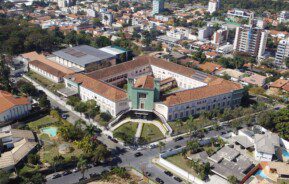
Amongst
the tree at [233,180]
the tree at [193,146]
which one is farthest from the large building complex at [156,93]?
the tree at [233,180]

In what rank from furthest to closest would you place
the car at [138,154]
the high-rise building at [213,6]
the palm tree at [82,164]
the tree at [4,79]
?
the high-rise building at [213,6] → the tree at [4,79] → the car at [138,154] → the palm tree at [82,164]

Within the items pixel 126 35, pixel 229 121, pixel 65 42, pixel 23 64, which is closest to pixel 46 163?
pixel 229 121

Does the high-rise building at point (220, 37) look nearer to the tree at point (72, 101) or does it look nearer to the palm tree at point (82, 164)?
the tree at point (72, 101)

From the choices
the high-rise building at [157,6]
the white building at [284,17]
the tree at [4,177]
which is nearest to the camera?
the tree at [4,177]

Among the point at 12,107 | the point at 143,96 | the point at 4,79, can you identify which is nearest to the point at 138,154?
the point at 143,96

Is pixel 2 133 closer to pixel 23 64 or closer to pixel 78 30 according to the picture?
pixel 23 64

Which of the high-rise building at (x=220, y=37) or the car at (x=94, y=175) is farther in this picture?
the high-rise building at (x=220, y=37)

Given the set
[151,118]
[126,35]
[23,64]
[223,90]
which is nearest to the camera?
[151,118]
